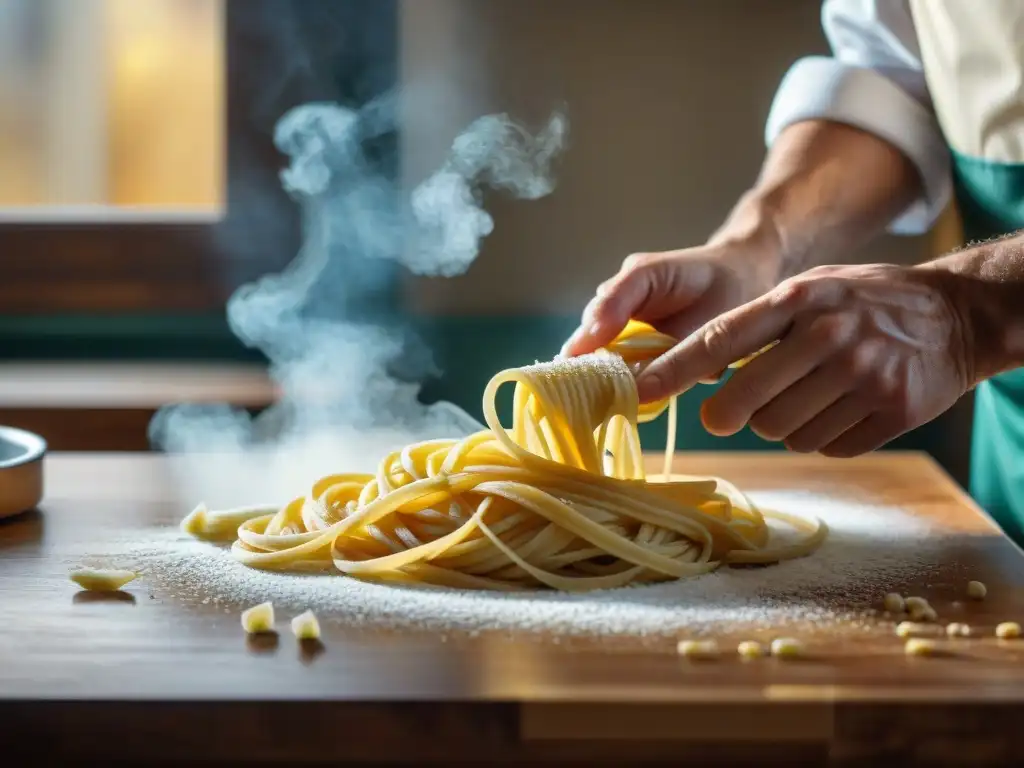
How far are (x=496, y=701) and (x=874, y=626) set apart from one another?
0.45 m

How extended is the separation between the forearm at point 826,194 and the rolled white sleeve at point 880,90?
0.10 ft

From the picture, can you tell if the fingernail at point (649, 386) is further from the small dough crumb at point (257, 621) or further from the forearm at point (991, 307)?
the small dough crumb at point (257, 621)

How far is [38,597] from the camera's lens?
1.37m

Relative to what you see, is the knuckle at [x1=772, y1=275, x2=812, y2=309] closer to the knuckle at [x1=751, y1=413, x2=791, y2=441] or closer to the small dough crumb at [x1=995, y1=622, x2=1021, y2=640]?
the knuckle at [x1=751, y1=413, x2=791, y2=441]

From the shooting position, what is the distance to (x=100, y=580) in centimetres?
139

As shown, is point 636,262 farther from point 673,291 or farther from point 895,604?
point 895,604

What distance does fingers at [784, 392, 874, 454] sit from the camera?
1.52 metres

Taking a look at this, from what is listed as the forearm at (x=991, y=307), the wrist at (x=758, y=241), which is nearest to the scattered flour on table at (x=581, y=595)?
the forearm at (x=991, y=307)

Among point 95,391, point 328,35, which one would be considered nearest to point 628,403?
point 95,391

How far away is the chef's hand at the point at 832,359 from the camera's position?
1473 millimetres

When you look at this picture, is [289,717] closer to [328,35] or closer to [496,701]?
[496,701]

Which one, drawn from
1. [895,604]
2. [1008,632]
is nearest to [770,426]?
[895,604]

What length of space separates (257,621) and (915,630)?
66 cm

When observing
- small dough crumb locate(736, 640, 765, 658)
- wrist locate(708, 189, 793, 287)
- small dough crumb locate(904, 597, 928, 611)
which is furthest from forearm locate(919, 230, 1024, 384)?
small dough crumb locate(736, 640, 765, 658)
